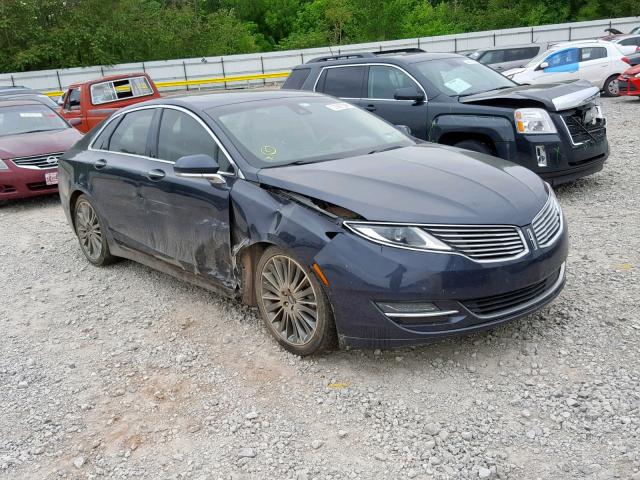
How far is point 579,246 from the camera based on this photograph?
596 cm

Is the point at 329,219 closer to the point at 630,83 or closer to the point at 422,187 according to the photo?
the point at 422,187

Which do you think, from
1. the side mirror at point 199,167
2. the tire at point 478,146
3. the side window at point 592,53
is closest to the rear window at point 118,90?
the tire at point 478,146

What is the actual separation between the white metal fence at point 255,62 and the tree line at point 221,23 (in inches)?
212

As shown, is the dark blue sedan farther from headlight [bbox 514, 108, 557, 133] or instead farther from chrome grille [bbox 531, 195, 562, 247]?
headlight [bbox 514, 108, 557, 133]

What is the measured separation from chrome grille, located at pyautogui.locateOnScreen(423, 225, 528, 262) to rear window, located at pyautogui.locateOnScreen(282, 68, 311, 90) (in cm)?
Answer: 611

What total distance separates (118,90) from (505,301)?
41.0 ft

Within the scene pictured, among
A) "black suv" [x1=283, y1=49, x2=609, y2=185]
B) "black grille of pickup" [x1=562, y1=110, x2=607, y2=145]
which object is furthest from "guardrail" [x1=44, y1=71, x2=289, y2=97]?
"black grille of pickup" [x1=562, y1=110, x2=607, y2=145]

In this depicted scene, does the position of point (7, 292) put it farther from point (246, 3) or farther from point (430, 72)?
point (246, 3)

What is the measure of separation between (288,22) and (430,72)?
5167 centimetres

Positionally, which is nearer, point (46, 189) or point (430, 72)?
point (430, 72)

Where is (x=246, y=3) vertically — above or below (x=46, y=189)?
above

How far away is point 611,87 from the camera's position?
17.6 metres

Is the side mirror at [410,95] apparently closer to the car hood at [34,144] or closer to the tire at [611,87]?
the car hood at [34,144]

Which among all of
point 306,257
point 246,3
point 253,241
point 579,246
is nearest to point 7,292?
point 253,241
